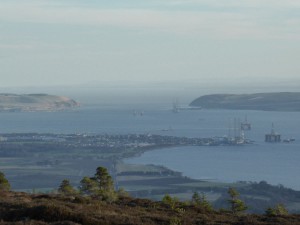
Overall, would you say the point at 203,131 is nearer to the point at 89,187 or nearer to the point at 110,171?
the point at 110,171

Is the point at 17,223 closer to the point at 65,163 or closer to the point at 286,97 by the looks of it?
the point at 65,163

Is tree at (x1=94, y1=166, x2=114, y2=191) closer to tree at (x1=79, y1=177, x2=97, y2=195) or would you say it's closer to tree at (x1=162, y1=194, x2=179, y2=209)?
tree at (x1=79, y1=177, x2=97, y2=195)

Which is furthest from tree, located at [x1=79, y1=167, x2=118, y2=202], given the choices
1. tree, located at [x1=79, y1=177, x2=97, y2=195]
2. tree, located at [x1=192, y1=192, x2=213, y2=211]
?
tree, located at [x1=192, y1=192, x2=213, y2=211]

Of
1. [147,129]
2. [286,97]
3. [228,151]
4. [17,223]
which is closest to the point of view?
[17,223]

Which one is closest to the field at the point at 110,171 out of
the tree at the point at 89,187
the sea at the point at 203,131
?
the sea at the point at 203,131

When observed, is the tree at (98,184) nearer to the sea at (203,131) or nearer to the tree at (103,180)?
the tree at (103,180)

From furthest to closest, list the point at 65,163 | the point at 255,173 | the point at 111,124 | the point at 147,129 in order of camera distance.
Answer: the point at 111,124, the point at 147,129, the point at 65,163, the point at 255,173

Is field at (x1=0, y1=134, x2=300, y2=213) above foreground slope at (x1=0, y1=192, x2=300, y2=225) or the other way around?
the other way around

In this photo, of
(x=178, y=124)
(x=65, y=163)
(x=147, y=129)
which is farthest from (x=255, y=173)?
(x=178, y=124)
